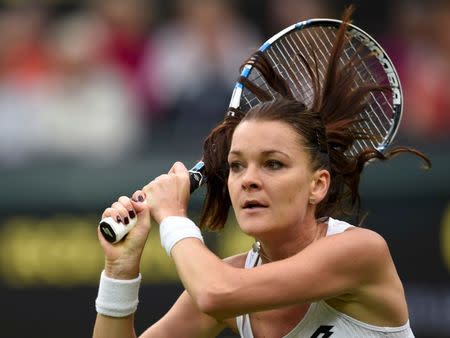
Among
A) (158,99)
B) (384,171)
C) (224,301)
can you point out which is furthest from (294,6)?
(224,301)

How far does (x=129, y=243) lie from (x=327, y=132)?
0.91 m

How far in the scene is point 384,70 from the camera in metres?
5.27

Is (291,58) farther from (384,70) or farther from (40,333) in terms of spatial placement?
(40,333)

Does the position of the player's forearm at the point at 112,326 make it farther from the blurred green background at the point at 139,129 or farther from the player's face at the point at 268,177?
the blurred green background at the point at 139,129

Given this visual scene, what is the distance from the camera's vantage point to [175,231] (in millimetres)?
4387

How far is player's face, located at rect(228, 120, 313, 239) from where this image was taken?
436cm

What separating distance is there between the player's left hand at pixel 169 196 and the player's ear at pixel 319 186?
19.7 inches

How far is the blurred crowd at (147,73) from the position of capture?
9.83m

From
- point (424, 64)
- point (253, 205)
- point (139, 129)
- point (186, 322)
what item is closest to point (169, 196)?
point (253, 205)

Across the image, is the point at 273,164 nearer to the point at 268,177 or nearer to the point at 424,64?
the point at 268,177

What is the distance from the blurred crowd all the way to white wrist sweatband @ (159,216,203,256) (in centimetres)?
509

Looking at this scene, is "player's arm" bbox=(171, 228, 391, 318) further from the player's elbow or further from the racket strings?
the racket strings

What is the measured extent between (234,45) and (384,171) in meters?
2.12

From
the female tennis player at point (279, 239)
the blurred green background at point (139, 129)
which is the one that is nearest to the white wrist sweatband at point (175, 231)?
the female tennis player at point (279, 239)
